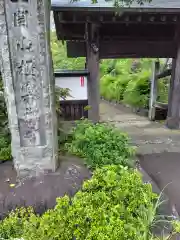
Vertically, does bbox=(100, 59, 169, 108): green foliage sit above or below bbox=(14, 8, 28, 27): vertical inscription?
below

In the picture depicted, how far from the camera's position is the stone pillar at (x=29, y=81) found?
295 cm

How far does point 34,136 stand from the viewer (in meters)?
3.48

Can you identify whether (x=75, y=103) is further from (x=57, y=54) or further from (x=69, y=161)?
(x=57, y=54)

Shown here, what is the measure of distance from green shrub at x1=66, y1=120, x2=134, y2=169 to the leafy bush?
137cm

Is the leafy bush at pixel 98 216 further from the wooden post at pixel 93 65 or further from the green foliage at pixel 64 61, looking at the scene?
the green foliage at pixel 64 61

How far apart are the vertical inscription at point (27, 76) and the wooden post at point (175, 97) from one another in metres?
4.70

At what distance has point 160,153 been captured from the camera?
5.38 metres

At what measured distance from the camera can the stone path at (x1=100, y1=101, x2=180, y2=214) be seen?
4.15 m

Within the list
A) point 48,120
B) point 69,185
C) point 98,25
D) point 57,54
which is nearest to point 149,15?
point 98,25

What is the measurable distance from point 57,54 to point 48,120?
14.9 meters

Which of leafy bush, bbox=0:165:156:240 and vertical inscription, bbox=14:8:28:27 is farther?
vertical inscription, bbox=14:8:28:27

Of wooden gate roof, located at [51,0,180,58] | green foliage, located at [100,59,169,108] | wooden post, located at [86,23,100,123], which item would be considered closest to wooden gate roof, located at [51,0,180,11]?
wooden gate roof, located at [51,0,180,58]

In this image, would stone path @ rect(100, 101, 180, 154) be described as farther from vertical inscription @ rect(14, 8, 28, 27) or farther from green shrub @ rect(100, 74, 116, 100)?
green shrub @ rect(100, 74, 116, 100)

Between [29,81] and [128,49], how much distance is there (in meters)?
3.99
